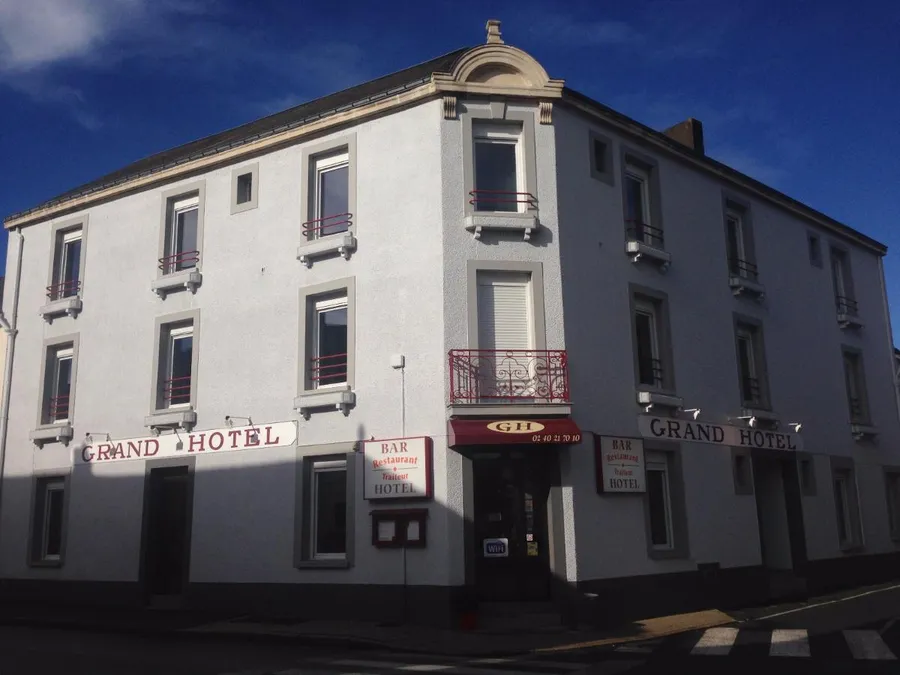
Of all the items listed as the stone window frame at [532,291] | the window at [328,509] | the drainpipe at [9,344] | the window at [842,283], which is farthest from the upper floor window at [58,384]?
the window at [842,283]

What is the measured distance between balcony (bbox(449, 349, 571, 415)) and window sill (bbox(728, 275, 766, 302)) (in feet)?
21.7

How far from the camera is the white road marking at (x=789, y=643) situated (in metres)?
12.0

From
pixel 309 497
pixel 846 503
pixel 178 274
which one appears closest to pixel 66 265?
pixel 178 274

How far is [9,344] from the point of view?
21.7m

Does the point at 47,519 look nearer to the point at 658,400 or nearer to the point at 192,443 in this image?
the point at 192,443

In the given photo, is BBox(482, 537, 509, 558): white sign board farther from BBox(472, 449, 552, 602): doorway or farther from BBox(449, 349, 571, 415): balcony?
BBox(449, 349, 571, 415): balcony

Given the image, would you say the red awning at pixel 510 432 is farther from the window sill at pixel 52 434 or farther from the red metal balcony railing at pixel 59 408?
the red metal balcony railing at pixel 59 408

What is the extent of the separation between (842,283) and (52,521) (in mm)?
21018

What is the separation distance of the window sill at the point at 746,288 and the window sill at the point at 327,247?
8.83 meters

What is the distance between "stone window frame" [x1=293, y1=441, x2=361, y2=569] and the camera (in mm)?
15773

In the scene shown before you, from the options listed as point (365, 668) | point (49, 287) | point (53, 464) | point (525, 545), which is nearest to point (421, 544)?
point (525, 545)

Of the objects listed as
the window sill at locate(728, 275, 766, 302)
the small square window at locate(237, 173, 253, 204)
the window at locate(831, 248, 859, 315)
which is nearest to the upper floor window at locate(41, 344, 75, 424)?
the small square window at locate(237, 173, 253, 204)

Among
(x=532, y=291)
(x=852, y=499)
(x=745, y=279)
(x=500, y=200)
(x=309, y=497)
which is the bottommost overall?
(x=309, y=497)

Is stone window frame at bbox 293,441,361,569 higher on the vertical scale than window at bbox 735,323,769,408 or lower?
lower
